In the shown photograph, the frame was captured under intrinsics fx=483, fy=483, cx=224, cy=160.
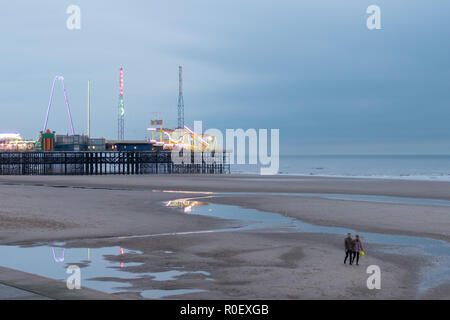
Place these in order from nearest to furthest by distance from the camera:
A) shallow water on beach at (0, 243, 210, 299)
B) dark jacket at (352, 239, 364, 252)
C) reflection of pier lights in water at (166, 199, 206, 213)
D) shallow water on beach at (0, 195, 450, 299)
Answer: shallow water on beach at (0, 243, 210, 299), shallow water on beach at (0, 195, 450, 299), dark jacket at (352, 239, 364, 252), reflection of pier lights in water at (166, 199, 206, 213)

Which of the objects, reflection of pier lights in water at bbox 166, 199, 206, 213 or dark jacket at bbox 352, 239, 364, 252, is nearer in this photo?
dark jacket at bbox 352, 239, 364, 252

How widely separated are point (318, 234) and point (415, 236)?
4081 millimetres

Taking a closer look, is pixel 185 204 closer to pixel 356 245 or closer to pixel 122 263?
pixel 122 263

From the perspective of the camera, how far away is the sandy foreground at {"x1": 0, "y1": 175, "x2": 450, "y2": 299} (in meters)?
12.1

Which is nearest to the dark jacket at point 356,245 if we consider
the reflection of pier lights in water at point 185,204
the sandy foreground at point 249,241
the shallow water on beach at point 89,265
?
the sandy foreground at point 249,241

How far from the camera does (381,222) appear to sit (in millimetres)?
24438

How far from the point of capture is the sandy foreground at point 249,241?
1210cm

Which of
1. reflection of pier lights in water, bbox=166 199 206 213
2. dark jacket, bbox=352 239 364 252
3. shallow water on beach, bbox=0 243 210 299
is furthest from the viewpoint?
reflection of pier lights in water, bbox=166 199 206 213

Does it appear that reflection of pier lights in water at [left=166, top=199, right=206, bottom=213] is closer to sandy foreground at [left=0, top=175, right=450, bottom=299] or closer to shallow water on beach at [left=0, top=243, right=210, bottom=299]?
sandy foreground at [left=0, top=175, right=450, bottom=299]

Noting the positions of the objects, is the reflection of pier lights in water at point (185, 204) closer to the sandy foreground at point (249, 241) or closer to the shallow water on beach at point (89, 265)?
the sandy foreground at point (249, 241)

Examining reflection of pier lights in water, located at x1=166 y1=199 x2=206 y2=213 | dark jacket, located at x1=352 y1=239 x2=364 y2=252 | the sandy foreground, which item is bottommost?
reflection of pier lights in water, located at x1=166 y1=199 x2=206 y2=213

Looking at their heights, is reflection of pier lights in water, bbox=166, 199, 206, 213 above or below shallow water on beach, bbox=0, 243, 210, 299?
below

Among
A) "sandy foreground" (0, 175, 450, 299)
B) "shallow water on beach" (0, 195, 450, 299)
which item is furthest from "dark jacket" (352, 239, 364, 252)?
"shallow water on beach" (0, 195, 450, 299)
